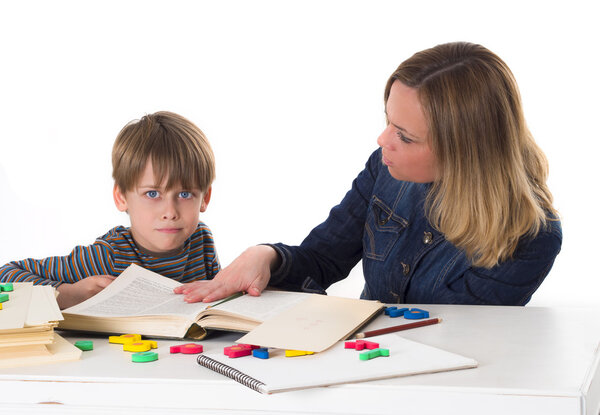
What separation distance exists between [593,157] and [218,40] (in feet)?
6.04

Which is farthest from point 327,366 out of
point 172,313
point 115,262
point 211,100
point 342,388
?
point 211,100

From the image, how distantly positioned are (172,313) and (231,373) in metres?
0.28

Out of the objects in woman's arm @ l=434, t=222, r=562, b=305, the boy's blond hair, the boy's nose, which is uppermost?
the boy's blond hair

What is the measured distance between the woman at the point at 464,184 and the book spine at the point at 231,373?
0.40m

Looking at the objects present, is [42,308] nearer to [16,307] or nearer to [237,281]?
[16,307]

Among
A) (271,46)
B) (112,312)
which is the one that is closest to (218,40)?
(271,46)

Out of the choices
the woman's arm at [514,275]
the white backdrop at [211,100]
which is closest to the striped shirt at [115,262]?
the woman's arm at [514,275]

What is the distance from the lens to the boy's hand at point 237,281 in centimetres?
121

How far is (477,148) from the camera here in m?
1.42

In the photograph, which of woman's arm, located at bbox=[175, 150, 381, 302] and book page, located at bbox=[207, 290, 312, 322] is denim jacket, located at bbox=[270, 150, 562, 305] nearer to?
woman's arm, located at bbox=[175, 150, 381, 302]

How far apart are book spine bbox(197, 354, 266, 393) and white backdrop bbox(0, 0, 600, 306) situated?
8.23 ft

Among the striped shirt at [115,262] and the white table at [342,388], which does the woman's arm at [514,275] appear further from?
the striped shirt at [115,262]

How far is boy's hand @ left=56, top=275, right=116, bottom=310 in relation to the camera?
4.40ft

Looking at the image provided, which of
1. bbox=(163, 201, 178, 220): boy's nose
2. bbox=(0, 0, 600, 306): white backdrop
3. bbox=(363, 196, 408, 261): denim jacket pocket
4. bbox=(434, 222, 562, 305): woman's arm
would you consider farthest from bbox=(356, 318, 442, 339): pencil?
bbox=(0, 0, 600, 306): white backdrop
